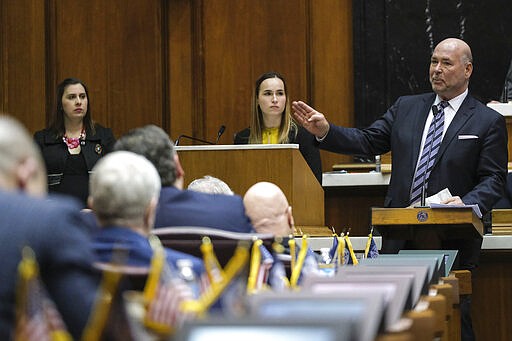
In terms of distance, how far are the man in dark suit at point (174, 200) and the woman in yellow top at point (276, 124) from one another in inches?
110

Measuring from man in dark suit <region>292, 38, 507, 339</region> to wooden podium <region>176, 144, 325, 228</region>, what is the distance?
0.84ft

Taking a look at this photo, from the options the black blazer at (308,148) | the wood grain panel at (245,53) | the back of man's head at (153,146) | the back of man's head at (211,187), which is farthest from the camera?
the wood grain panel at (245,53)

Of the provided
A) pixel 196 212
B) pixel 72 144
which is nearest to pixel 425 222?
pixel 196 212

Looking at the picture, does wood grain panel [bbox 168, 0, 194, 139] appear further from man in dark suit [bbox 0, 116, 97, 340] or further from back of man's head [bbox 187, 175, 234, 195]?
man in dark suit [bbox 0, 116, 97, 340]

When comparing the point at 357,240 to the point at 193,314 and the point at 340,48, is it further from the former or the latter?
the point at 193,314

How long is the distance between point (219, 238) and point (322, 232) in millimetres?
2686

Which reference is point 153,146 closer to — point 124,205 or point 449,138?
point 124,205

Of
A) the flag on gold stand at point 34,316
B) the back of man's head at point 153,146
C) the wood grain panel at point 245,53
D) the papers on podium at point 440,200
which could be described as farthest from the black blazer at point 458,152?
the flag on gold stand at point 34,316

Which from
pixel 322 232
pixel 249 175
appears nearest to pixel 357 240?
pixel 322 232

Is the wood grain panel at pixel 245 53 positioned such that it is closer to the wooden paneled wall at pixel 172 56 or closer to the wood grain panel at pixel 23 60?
the wooden paneled wall at pixel 172 56

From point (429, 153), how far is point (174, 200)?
8.42 ft

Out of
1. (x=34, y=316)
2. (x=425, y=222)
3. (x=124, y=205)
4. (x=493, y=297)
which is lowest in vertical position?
(x=493, y=297)

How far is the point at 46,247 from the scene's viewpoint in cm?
229

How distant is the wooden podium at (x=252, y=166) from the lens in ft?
19.4
